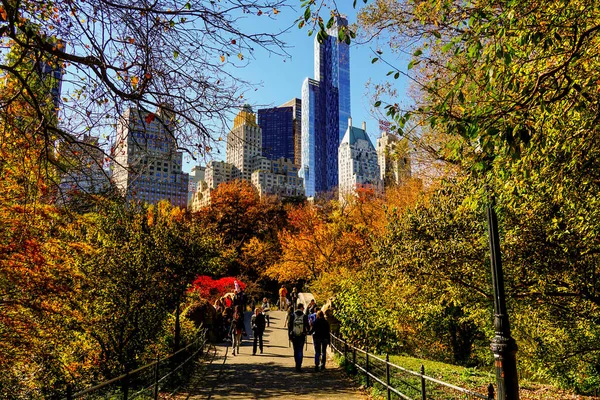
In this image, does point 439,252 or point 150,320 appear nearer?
point 439,252

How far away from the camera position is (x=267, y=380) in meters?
12.1

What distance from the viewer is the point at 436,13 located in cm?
816

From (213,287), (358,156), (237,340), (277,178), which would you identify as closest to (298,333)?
(237,340)

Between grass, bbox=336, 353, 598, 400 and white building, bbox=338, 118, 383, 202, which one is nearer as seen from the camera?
grass, bbox=336, 353, 598, 400

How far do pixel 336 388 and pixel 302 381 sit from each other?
4.08 ft

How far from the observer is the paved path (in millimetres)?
10258

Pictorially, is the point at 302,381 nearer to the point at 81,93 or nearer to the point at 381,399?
the point at 381,399

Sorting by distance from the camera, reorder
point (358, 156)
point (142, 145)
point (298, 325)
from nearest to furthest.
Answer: point (142, 145), point (298, 325), point (358, 156)

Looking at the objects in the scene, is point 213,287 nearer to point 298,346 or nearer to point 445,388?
point 298,346

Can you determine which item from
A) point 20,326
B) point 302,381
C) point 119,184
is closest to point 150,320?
point 20,326

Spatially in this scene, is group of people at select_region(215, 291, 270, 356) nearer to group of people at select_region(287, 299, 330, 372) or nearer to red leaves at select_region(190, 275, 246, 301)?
red leaves at select_region(190, 275, 246, 301)

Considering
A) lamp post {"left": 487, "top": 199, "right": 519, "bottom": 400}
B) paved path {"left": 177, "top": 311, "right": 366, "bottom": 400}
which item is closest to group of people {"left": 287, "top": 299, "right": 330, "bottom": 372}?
paved path {"left": 177, "top": 311, "right": 366, "bottom": 400}

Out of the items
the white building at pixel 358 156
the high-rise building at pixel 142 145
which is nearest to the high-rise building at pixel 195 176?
the high-rise building at pixel 142 145

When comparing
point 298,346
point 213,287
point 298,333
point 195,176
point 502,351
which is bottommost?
point 298,346
